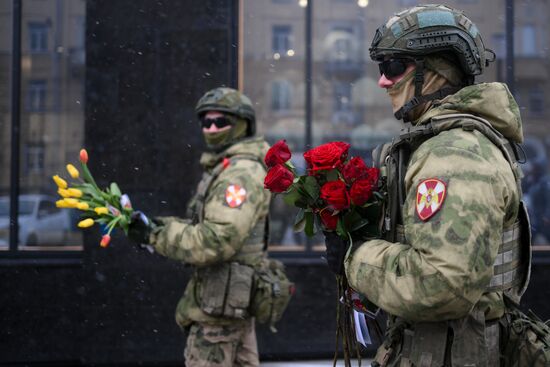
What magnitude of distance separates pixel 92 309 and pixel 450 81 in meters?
4.53

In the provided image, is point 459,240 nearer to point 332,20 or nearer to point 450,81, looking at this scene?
point 450,81

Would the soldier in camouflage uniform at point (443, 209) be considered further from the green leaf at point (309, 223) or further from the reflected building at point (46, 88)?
the reflected building at point (46, 88)

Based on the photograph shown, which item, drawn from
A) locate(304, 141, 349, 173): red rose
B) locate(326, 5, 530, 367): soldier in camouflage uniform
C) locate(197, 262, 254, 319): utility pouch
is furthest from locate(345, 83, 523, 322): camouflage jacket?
locate(197, 262, 254, 319): utility pouch

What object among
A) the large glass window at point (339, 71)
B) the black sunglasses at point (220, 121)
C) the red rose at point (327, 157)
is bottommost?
the red rose at point (327, 157)

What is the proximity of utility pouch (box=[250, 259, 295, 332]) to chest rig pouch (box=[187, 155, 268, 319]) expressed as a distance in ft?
0.17

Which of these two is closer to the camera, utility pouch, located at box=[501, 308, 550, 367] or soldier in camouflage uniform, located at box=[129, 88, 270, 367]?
utility pouch, located at box=[501, 308, 550, 367]

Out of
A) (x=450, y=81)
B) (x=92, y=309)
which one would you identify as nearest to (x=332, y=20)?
(x=92, y=309)

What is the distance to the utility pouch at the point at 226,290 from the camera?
4.15 m

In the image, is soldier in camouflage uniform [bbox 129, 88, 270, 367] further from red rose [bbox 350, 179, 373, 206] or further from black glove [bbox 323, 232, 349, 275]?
red rose [bbox 350, 179, 373, 206]

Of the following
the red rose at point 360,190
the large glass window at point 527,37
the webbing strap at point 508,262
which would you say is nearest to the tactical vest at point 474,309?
the webbing strap at point 508,262

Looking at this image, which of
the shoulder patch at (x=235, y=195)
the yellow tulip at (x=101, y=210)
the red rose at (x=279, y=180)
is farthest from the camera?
the shoulder patch at (x=235, y=195)

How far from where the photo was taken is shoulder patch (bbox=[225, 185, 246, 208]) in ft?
13.3

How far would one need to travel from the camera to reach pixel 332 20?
723 cm

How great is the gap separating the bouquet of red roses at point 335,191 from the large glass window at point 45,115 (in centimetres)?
441
